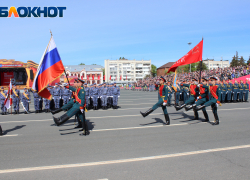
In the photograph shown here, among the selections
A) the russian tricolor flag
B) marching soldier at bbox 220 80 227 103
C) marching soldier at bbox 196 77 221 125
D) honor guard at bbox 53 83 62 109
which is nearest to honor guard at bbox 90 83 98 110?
honor guard at bbox 53 83 62 109

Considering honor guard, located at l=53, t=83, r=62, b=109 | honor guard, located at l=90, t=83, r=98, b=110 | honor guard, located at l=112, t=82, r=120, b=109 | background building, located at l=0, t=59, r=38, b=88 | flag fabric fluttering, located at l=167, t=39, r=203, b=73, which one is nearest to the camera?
flag fabric fluttering, located at l=167, t=39, r=203, b=73

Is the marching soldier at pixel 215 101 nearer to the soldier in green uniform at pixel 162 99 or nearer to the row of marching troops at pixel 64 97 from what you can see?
the soldier in green uniform at pixel 162 99

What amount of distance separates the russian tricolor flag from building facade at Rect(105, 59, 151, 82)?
11724 cm

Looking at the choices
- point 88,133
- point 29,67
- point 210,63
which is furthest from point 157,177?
point 210,63

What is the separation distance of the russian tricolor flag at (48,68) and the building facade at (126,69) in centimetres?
11724

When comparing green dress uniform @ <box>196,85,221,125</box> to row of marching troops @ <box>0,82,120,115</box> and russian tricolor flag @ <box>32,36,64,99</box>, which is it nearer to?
russian tricolor flag @ <box>32,36,64,99</box>

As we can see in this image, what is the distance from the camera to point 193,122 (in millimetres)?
9375

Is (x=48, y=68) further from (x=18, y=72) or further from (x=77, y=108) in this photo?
(x=18, y=72)

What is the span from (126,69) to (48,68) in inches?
4825

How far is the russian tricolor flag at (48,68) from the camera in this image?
8.11m

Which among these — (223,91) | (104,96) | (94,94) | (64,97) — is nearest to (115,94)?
(104,96)

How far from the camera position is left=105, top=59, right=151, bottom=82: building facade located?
129 meters

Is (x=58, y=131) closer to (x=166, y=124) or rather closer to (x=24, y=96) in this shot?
(x=166, y=124)

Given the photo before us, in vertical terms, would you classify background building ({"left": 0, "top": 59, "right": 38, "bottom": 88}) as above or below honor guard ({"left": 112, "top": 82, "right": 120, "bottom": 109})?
above
